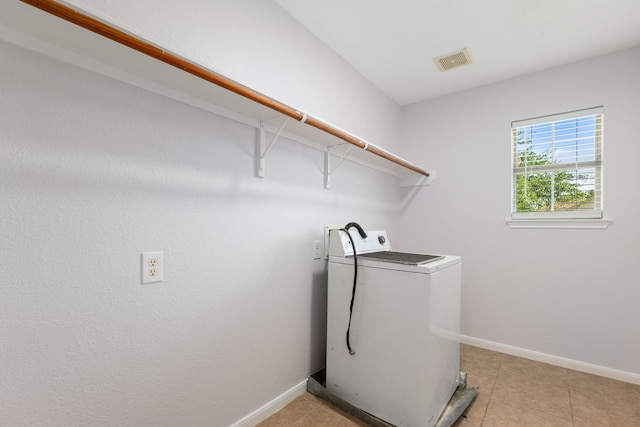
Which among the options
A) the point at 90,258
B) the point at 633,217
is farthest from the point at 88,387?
the point at 633,217

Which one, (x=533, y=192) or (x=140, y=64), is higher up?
(x=140, y=64)

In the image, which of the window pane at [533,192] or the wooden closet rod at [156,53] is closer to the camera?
the wooden closet rod at [156,53]

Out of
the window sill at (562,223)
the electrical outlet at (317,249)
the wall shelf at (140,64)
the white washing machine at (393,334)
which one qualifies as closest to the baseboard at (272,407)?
the white washing machine at (393,334)

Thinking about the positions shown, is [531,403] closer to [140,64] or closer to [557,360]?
[557,360]

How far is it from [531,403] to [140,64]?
266 cm

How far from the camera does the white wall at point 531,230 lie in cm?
201

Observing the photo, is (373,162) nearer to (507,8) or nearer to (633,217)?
(507,8)

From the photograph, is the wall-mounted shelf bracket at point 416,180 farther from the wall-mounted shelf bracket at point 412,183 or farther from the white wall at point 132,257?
the white wall at point 132,257

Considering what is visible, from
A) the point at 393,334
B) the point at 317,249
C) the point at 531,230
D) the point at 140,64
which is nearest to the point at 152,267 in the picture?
the point at 140,64

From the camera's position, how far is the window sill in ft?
6.81

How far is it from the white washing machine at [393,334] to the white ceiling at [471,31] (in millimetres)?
1366

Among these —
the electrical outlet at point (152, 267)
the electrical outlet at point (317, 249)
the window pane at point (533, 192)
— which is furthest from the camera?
the window pane at point (533, 192)

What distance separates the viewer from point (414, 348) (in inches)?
55.5

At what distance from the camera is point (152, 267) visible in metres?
1.14
